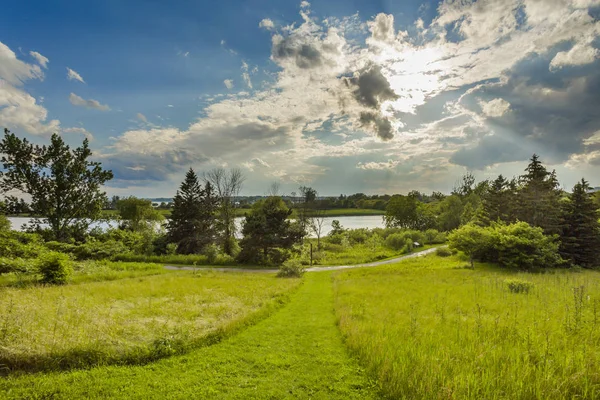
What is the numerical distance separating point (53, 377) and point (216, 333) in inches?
159

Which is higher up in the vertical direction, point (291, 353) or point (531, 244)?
point (531, 244)

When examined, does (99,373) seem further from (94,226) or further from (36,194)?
(94,226)

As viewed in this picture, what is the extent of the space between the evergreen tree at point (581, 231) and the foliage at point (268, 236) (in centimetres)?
2929

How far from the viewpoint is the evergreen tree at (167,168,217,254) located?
120ft

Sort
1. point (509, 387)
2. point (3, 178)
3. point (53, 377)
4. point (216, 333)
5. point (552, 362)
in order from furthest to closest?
1. point (3, 178)
2. point (216, 333)
3. point (53, 377)
4. point (552, 362)
5. point (509, 387)

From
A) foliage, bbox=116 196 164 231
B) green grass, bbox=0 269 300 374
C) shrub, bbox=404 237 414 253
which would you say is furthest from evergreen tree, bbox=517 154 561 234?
foliage, bbox=116 196 164 231

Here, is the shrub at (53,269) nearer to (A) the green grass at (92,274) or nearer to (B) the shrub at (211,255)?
(A) the green grass at (92,274)

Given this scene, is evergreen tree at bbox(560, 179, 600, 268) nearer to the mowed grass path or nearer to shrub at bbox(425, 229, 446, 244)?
shrub at bbox(425, 229, 446, 244)

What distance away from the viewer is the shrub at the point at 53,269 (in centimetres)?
1720

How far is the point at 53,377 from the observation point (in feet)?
20.1

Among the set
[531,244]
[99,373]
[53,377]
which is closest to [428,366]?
[99,373]

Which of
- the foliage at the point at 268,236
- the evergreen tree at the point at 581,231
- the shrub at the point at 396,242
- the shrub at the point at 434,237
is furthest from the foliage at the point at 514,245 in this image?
the shrub at the point at 434,237

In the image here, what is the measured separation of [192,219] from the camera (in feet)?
123

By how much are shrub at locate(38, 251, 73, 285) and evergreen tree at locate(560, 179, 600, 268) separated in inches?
1808
